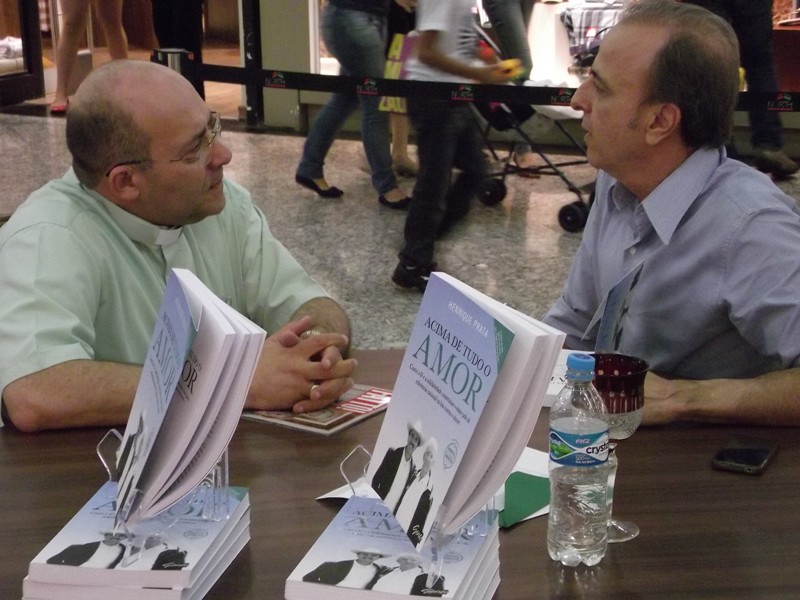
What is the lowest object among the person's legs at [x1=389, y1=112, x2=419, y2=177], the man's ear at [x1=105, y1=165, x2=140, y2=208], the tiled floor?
the tiled floor

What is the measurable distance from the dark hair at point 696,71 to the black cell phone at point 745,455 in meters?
0.72

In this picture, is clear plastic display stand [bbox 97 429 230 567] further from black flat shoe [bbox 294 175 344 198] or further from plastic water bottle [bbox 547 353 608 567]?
black flat shoe [bbox 294 175 344 198]

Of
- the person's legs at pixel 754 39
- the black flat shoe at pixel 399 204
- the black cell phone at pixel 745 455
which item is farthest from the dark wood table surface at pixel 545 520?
the black flat shoe at pixel 399 204

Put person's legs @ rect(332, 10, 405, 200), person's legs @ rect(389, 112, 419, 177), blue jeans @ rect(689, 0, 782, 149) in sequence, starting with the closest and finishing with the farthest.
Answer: blue jeans @ rect(689, 0, 782, 149), person's legs @ rect(332, 10, 405, 200), person's legs @ rect(389, 112, 419, 177)

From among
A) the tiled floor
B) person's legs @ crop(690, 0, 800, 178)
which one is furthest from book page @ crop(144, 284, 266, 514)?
person's legs @ crop(690, 0, 800, 178)

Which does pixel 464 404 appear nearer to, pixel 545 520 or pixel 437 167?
pixel 545 520

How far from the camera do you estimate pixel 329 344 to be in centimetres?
174

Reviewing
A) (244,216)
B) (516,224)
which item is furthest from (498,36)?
(244,216)

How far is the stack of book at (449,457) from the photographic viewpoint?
1.00 m

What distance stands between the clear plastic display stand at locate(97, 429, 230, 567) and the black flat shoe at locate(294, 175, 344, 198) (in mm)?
4592

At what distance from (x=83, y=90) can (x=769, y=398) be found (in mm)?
1333

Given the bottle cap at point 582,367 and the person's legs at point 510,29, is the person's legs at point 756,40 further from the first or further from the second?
the bottle cap at point 582,367

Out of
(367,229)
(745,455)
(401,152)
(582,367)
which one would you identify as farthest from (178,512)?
(401,152)

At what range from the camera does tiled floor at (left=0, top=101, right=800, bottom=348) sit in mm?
4371
